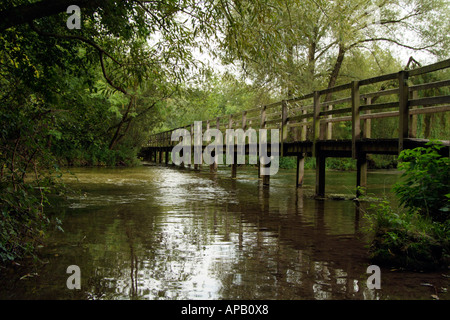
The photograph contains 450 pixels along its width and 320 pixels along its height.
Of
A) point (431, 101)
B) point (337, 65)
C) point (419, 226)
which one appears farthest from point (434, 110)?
point (337, 65)

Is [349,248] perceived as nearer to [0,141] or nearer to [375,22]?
[0,141]

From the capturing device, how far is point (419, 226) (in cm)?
464

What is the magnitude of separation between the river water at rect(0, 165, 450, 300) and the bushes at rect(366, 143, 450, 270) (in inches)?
8.1

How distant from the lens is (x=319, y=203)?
9.98 metres

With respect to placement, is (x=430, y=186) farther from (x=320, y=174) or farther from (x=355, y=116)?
(x=320, y=174)

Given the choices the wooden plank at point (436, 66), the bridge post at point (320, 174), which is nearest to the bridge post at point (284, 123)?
the bridge post at point (320, 174)

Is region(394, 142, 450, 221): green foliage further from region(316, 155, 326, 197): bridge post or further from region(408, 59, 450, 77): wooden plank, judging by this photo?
region(316, 155, 326, 197): bridge post

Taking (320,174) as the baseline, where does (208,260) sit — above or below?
below

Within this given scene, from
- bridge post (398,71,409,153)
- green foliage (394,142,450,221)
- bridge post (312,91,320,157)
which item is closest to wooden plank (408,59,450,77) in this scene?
bridge post (398,71,409,153)

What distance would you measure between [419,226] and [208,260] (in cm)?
245

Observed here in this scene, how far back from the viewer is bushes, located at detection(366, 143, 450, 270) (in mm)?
4336

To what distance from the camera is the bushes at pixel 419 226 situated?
4336 millimetres
